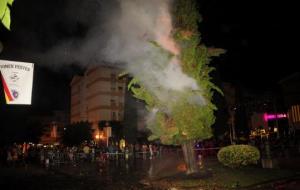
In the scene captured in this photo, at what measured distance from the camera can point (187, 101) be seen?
A: 1283 centimetres

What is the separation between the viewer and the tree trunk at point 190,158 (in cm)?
1319

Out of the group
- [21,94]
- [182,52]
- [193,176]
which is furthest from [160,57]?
[21,94]

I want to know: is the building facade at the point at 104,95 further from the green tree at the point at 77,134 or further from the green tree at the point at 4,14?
the green tree at the point at 4,14

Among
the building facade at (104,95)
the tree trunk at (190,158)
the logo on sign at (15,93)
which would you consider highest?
the building facade at (104,95)

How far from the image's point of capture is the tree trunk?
1319cm

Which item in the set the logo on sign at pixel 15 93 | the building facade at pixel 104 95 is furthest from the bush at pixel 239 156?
the building facade at pixel 104 95

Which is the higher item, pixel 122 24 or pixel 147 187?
pixel 122 24

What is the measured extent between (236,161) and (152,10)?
23.4ft

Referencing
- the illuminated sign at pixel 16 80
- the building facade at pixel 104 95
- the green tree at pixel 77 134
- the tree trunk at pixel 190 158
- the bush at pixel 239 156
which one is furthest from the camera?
the building facade at pixel 104 95

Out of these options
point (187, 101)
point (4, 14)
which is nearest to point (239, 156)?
point (187, 101)

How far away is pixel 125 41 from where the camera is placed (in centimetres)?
1481

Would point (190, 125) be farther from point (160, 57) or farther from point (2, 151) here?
point (2, 151)

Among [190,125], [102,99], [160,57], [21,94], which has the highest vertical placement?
[102,99]

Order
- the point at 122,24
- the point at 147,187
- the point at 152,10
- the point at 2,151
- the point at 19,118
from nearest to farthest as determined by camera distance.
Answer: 1. the point at 147,187
2. the point at 152,10
3. the point at 122,24
4. the point at 2,151
5. the point at 19,118
